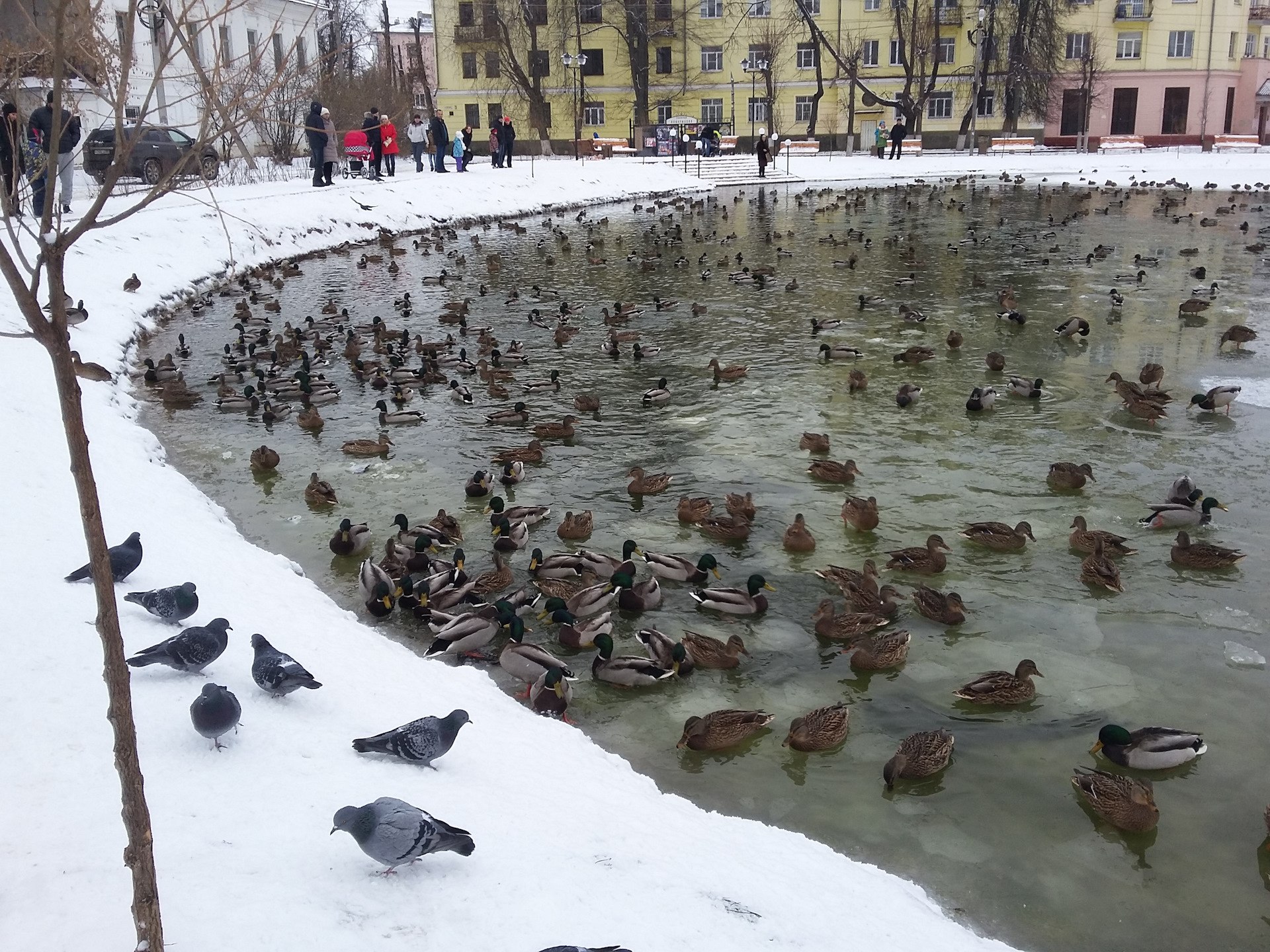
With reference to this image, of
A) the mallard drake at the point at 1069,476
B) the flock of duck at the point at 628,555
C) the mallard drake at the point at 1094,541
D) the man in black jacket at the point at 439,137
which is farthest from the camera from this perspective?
the man in black jacket at the point at 439,137

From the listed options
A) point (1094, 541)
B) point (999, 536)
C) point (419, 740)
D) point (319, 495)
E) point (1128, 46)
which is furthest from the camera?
point (1128, 46)

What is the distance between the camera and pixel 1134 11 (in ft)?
212

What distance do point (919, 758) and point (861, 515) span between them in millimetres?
3399

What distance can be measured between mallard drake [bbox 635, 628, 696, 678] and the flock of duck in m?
0.01

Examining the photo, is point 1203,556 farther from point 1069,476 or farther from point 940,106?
point 940,106

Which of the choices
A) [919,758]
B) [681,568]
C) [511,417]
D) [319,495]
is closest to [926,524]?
[681,568]

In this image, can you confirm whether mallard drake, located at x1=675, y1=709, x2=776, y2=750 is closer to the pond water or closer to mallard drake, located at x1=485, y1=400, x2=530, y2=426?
the pond water

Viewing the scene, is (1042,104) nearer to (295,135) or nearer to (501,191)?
(501,191)

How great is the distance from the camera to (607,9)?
217 feet

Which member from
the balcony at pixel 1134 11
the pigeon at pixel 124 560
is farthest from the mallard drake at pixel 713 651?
the balcony at pixel 1134 11

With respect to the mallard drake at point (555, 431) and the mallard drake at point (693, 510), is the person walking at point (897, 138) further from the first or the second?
the mallard drake at point (693, 510)

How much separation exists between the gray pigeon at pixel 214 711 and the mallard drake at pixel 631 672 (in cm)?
272

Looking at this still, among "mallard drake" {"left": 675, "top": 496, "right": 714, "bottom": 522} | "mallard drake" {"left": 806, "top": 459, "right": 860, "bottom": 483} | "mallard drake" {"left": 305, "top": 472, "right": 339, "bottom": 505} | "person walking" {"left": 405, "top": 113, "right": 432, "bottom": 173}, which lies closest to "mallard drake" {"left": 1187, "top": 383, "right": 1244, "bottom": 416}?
"mallard drake" {"left": 806, "top": 459, "right": 860, "bottom": 483}

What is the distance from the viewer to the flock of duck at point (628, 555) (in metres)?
6.20
